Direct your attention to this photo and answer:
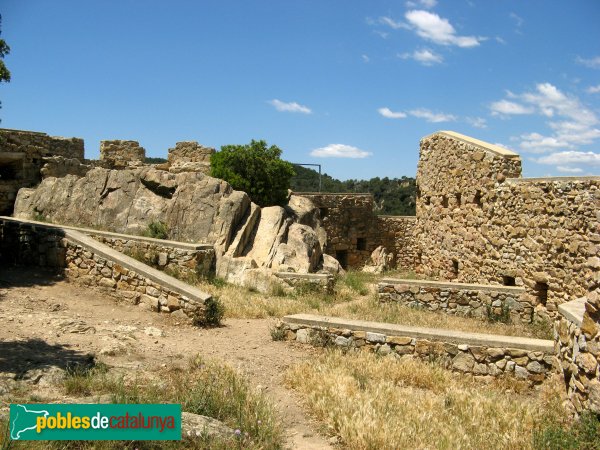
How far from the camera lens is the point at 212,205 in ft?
45.2

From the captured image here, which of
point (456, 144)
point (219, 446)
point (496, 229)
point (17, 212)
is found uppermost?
point (456, 144)

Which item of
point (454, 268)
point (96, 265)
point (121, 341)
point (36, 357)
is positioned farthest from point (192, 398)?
point (454, 268)

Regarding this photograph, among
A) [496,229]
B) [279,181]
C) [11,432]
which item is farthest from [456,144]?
[11,432]

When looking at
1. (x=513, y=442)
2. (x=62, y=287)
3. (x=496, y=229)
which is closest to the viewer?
(x=513, y=442)

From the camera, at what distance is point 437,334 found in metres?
7.27

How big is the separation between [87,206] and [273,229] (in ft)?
17.9

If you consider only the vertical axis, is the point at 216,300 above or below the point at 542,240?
below

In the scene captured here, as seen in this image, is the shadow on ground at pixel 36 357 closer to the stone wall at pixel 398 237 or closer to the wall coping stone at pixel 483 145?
the wall coping stone at pixel 483 145

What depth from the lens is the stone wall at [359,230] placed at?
20.6 metres

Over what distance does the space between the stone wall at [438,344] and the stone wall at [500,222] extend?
7.63ft

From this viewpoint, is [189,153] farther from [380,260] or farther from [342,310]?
[342,310]

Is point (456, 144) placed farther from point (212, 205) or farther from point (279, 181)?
point (212, 205)

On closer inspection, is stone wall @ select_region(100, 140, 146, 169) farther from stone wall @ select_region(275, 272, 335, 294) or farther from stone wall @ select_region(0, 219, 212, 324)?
stone wall @ select_region(275, 272, 335, 294)

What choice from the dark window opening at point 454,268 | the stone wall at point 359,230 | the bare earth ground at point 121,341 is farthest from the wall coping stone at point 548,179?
the stone wall at point 359,230
